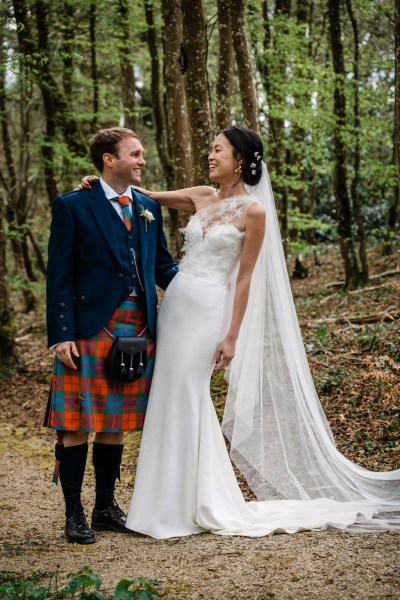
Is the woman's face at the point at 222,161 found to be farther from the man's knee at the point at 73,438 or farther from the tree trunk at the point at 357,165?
the tree trunk at the point at 357,165

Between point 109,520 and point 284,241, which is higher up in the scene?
point 284,241

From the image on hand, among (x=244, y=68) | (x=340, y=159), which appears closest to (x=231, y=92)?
(x=244, y=68)

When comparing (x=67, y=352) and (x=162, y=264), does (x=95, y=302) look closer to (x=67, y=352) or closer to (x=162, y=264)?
(x=67, y=352)

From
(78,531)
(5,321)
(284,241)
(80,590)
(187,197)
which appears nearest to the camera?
(80,590)

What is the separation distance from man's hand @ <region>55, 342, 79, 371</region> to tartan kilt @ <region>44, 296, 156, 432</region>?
62 millimetres

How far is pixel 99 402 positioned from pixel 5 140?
46.4 ft

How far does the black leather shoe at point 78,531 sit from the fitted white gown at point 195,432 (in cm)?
25

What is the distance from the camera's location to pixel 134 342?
12.9 ft

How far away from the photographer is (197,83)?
652 centimetres

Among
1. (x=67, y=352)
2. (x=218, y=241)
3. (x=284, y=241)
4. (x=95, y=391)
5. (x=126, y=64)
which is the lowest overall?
(x=95, y=391)

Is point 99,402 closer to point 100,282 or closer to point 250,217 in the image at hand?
point 100,282

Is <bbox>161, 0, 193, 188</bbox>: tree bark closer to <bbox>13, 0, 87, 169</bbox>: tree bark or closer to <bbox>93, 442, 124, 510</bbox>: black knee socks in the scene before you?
<bbox>13, 0, 87, 169</bbox>: tree bark

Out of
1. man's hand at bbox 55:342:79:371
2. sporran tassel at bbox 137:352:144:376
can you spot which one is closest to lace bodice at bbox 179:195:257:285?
sporran tassel at bbox 137:352:144:376

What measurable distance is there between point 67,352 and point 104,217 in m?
0.81
